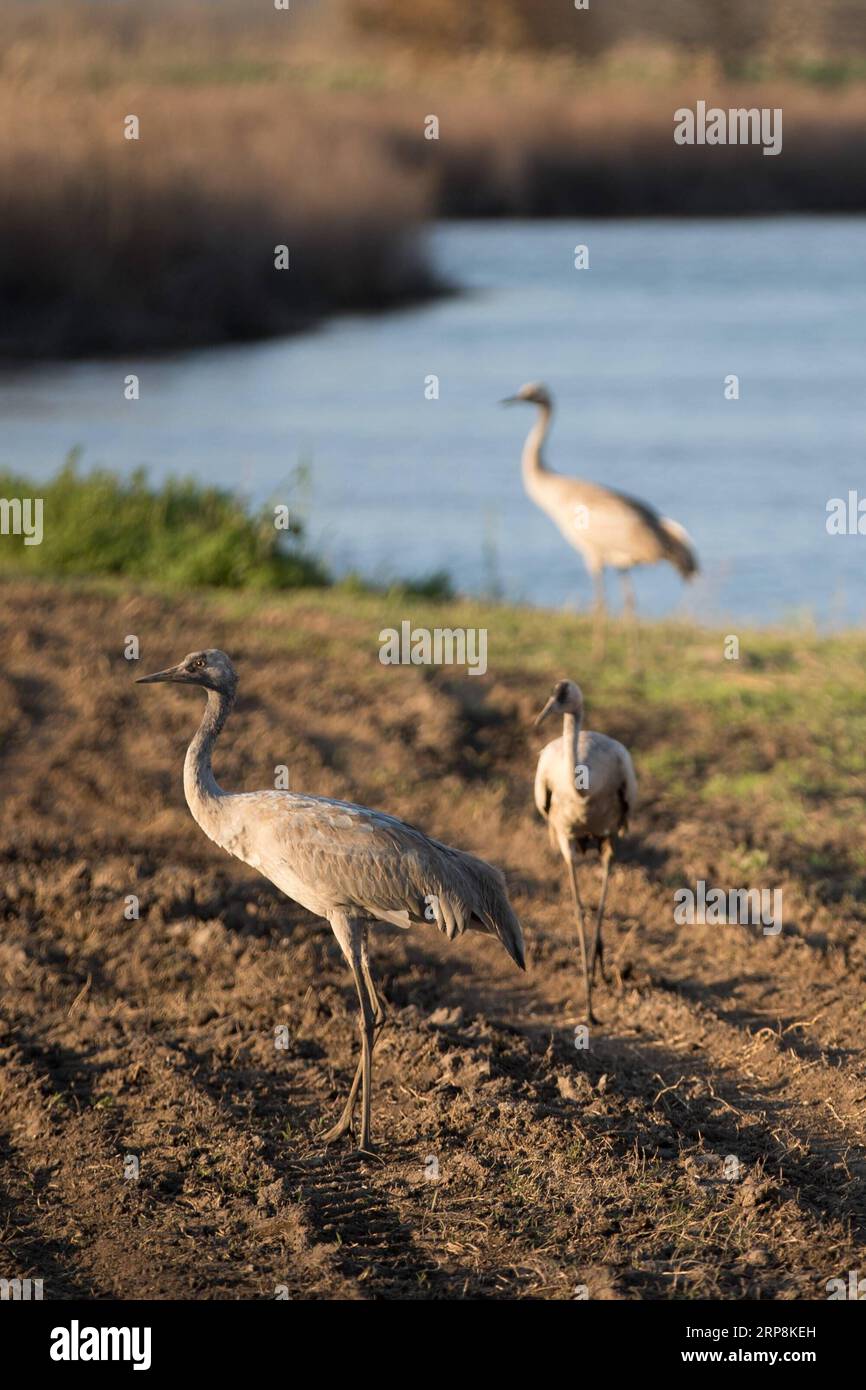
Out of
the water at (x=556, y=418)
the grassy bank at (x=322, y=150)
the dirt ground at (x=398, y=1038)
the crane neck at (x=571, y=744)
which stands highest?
the grassy bank at (x=322, y=150)

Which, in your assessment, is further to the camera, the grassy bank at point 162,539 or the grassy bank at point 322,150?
the grassy bank at point 322,150

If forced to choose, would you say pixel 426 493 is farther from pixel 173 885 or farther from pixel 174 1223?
pixel 174 1223

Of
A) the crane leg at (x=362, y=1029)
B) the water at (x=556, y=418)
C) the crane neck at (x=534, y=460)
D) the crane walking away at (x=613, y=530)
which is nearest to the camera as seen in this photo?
the crane leg at (x=362, y=1029)

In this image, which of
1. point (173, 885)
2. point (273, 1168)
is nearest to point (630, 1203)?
point (273, 1168)

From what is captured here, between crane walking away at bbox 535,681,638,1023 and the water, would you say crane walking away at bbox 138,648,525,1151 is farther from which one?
the water

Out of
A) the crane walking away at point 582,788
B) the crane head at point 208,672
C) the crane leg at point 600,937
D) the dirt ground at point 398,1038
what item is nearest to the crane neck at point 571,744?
the crane walking away at point 582,788

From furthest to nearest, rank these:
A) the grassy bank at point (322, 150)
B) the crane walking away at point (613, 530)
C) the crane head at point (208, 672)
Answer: the grassy bank at point (322, 150), the crane walking away at point (613, 530), the crane head at point (208, 672)

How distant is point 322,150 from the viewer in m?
27.2

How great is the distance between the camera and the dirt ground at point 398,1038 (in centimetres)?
460

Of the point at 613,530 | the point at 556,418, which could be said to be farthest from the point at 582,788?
the point at 556,418

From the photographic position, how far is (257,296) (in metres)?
24.5

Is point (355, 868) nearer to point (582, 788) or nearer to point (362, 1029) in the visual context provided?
point (362, 1029)

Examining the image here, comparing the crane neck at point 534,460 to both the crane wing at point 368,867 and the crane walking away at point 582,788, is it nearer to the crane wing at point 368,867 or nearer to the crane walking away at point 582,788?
the crane walking away at point 582,788

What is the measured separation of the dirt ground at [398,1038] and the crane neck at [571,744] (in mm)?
776
